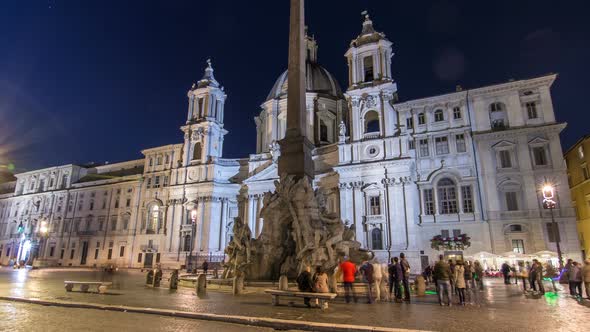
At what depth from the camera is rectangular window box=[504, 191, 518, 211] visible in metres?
33.0

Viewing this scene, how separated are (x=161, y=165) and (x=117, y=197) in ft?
28.9

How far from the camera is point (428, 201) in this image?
3644 cm

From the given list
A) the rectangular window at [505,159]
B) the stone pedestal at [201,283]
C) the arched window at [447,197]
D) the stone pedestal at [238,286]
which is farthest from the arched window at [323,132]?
the stone pedestal at [238,286]

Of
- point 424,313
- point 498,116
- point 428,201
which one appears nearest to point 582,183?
point 498,116

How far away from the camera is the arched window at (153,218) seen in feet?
170

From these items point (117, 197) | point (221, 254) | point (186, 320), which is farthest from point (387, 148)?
point (117, 197)

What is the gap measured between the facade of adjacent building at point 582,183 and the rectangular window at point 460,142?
13.2 metres

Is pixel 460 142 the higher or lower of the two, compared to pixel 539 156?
higher

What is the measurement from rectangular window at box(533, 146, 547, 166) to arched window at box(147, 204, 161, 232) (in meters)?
46.9

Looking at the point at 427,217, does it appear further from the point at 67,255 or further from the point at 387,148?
the point at 67,255

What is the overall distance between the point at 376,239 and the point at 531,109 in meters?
19.7

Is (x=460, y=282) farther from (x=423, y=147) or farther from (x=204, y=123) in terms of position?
(x=204, y=123)

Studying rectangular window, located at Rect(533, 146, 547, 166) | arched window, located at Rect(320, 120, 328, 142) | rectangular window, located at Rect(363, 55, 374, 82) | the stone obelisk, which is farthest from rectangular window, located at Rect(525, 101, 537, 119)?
the stone obelisk

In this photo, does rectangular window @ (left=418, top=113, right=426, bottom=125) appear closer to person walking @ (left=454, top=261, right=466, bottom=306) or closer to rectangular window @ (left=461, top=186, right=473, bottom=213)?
rectangular window @ (left=461, top=186, right=473, bottom=213)
